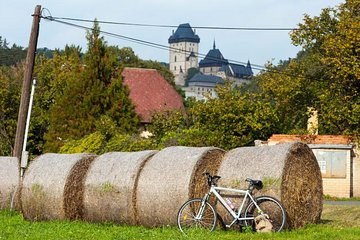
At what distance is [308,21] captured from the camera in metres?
43.9

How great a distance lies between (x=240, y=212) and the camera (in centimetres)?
1503

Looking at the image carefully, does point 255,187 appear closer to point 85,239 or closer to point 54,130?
point 85,239

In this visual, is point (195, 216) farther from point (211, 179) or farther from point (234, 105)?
point (234, 105)

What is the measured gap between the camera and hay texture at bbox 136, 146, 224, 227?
16000mm

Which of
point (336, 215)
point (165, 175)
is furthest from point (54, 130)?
point (165, 175)

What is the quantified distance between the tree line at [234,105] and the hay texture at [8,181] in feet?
31.9

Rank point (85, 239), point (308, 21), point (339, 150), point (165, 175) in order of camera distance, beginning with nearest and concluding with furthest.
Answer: point (85, 239), point (165, 175), point (339, 150), point (308, 21)

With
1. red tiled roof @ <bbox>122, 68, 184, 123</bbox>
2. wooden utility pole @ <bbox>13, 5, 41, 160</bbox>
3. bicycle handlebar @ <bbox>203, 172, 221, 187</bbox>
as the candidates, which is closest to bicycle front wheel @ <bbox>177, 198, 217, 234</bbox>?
bicycle handlebar @ <bbox>203, 172, 221, 187</bbox>

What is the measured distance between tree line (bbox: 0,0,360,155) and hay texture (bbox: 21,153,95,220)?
1346 cm

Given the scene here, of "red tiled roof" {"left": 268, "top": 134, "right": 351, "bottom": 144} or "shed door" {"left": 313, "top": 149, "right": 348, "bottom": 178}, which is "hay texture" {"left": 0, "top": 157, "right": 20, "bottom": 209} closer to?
"red tiled roof" {"left": 268, "top": 134, "right": 351, "bottom": 144}

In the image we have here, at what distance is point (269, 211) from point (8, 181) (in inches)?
400

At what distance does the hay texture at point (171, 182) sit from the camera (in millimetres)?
16000

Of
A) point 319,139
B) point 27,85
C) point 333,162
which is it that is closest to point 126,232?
point 27,85

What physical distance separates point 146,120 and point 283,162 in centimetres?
4142
